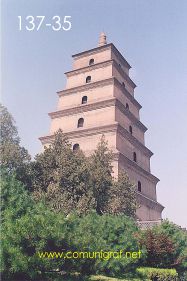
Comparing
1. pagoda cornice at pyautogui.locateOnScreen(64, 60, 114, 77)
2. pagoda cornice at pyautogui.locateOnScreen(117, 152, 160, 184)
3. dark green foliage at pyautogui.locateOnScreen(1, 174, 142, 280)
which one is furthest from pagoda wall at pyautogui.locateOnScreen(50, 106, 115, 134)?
dark green foliage at pyautogui.locateOnScreen(1, 174, 142, 280)

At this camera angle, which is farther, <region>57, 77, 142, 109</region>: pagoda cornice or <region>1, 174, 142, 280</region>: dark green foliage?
<region>57, 77, 142, 109</region>: pagoda cornice

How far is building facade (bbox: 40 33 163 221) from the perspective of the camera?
80.5ft

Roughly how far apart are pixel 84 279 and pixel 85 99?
20.3 m

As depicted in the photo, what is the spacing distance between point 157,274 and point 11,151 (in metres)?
9.68

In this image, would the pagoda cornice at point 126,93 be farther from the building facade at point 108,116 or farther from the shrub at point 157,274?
the shrub at point 157,274

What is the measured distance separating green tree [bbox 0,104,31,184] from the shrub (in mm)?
8682

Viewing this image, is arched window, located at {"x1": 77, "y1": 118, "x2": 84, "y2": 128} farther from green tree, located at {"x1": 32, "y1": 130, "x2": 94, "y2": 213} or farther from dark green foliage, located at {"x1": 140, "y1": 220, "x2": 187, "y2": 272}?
dark green foliage, located at {"x1": 140, "y1": 220, "x2": 187, "y2": 272}

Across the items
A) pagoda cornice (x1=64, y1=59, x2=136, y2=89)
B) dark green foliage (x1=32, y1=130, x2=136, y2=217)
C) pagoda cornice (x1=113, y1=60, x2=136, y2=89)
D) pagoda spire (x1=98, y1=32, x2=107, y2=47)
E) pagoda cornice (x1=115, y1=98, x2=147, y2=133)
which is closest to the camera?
dark green foliage (x1=32, y1=130, x2=136, y2=217)

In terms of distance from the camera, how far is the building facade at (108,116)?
2453 cm

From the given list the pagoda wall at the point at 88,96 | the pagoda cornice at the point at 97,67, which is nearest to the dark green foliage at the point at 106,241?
the pagoda wall at the point at 88,96

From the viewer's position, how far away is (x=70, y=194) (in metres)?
17.0

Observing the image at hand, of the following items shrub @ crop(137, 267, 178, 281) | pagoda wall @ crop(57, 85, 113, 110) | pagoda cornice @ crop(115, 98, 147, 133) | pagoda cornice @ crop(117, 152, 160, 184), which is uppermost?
pagoda wall @ crop(57, 85, 113, 110)

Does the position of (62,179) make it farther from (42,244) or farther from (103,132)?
(42,244)

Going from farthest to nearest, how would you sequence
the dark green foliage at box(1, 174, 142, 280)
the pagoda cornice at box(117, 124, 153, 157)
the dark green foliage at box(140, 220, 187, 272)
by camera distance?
1. the pagoda cornice at box(117, 124, 153, 157)
2. the dark green foliage at box(140, 220, 187, 272)
3. the dark green foliage at box(1, 174, 142, 280)
